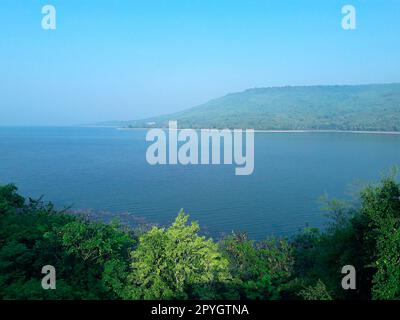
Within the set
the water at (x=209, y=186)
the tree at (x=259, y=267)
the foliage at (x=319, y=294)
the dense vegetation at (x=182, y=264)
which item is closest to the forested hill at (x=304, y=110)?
the water at (x=209, y=186)

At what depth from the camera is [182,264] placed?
880 centimetres

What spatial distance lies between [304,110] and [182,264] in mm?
135064

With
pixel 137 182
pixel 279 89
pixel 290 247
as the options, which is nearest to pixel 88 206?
pixel 137 182

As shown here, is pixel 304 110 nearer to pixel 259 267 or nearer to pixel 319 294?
pixel 259 267

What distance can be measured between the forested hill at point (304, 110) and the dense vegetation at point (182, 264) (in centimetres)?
8617

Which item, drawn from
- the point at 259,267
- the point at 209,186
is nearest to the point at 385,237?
the point at 259,267

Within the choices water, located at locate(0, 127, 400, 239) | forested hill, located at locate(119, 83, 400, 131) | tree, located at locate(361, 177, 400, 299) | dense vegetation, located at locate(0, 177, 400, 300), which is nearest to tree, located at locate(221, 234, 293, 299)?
dense vegetation, located at locate(0, 177, 400, 300)

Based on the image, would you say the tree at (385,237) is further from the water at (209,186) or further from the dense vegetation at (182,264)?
the water at (209,186)

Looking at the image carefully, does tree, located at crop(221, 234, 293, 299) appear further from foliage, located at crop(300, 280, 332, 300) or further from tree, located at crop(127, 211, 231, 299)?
foliage, located at crop(300, 280, 332, 300)

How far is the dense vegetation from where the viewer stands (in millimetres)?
6695
